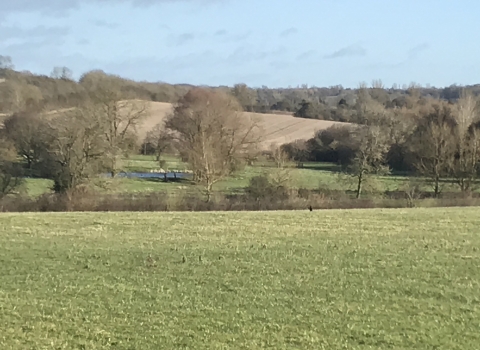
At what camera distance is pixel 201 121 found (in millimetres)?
59938

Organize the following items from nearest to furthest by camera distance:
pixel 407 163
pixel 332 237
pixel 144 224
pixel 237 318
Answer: pixel 237 318
pixel 332 237
pixel 144 224
pixel 407 163

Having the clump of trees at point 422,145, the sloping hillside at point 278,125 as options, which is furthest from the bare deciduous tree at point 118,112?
the clump of trees at point 422,145

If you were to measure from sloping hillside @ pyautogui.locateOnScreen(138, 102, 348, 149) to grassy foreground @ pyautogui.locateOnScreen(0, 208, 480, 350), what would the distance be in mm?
48000

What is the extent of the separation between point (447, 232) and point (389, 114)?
166 ft

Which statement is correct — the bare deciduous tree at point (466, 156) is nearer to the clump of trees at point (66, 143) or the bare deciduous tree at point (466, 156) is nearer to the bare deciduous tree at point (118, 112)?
the clump of trees at point (66, 143)

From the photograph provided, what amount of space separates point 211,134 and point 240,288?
42.6 m

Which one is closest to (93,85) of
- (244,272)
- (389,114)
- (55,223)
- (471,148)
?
(389,114)

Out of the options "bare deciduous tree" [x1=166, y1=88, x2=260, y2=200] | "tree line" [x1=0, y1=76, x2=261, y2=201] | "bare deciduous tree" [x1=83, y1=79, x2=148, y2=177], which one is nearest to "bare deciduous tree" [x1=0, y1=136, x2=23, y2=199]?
"tree line" [x1=0, y1=76, x2=261, y2=201]

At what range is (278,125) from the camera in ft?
293

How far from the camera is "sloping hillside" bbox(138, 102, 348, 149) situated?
73188mm

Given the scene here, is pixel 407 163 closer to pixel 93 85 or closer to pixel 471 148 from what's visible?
pixel 471 148

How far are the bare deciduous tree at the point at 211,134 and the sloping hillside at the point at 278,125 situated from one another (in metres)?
3.77

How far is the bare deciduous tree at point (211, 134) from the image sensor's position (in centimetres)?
4688

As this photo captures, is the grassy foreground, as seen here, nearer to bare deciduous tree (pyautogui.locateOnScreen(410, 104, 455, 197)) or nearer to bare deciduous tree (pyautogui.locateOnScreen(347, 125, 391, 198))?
bare deciduous tree (pyautogui.locateOnScreen(347, 125, 391, 198))
